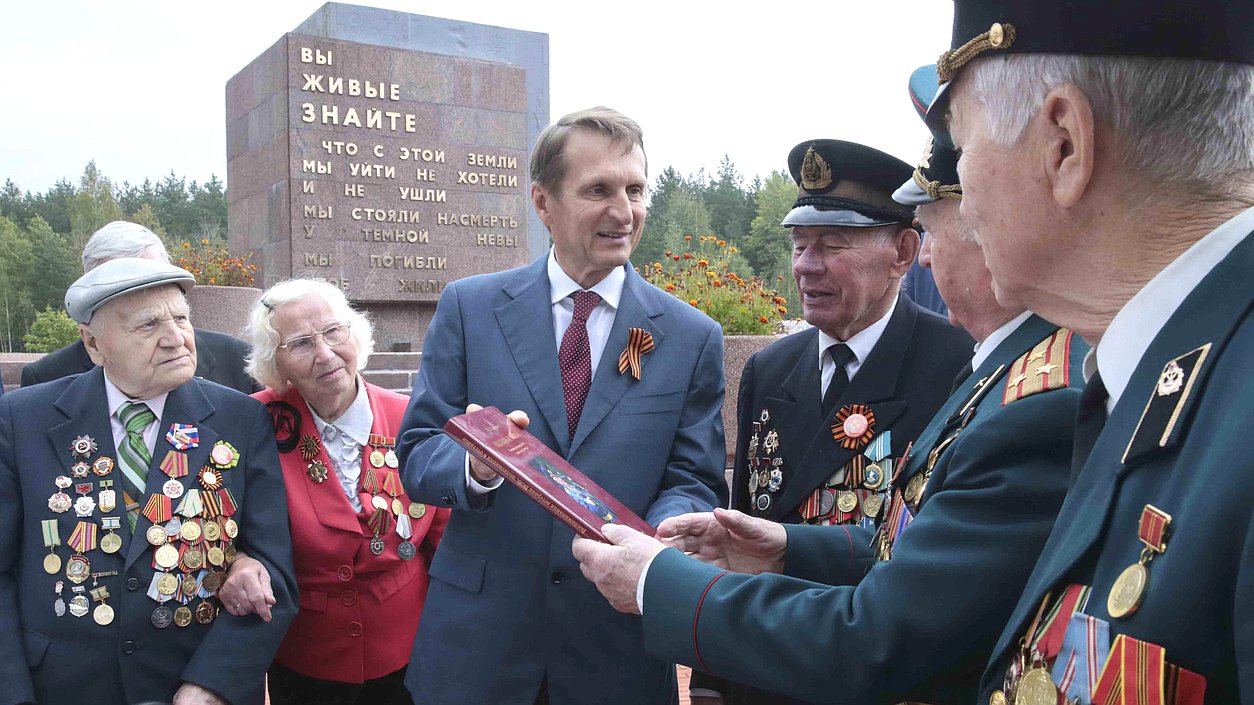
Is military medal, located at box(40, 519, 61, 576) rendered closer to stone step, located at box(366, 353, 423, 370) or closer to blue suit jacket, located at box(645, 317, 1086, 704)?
blue suit jacket, located at box(645, 317, 1086, 704)

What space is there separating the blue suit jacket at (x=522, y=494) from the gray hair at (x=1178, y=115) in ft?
5.68

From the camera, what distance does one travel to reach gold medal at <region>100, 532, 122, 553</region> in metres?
2.82

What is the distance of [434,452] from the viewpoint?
259cm

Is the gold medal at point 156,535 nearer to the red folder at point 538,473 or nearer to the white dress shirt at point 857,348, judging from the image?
the red folder at point 538,473

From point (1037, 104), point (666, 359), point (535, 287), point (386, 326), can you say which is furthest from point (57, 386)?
point (386, 326)

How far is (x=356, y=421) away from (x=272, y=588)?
73 centimetres

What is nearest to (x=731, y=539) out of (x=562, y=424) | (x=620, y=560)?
(x=620, y=560)

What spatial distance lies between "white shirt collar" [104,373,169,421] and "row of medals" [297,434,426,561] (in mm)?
472

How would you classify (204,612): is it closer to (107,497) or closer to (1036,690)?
(107,497)

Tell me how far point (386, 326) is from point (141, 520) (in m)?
11.1

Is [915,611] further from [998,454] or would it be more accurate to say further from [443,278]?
[443,278]

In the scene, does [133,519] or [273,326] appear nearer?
[133,519]

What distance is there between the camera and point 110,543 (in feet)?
9.28

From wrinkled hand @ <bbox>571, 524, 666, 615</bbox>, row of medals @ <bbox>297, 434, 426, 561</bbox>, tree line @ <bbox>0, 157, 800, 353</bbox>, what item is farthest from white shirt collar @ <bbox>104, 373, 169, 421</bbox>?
tree line @ <bbox>0, 157, 800, 353</bbox>
